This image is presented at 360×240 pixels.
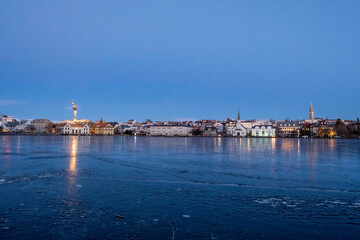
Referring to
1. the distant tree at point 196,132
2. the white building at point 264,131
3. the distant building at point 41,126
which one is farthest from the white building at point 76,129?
the white building at point 264,131

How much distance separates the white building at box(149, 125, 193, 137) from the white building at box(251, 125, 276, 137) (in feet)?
114

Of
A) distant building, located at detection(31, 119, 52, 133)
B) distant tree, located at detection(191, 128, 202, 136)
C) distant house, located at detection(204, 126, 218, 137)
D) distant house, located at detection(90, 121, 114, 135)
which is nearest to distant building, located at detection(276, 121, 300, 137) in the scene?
distant house, located at detection(204, 126, 218, 137)

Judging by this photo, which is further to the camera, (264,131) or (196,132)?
(196,132)

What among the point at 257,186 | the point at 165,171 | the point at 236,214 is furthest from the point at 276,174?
the point at 236,214

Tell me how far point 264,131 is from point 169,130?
47983 mm

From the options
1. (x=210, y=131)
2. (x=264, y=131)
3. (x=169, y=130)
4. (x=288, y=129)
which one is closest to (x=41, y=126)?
(x=169, y=130)

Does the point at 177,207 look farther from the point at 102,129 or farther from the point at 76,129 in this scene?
the point at 76,129

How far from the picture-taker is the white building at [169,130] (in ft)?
522

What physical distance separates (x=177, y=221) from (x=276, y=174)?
842 cm

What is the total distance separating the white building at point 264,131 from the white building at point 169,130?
114ft

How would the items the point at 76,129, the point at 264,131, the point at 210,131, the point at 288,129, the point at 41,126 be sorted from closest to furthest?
the point at 264,131, the point at 288,129, the point at 210,131, the point at 76,129, the point at 41,126

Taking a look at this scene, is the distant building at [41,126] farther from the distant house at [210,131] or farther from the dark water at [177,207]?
the dark water at [177,207]

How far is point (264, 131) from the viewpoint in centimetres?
14338

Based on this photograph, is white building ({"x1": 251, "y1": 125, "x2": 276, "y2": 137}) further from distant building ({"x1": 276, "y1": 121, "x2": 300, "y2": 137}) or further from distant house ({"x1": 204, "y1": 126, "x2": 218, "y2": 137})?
distant house ({"x1": 204, "y1": 126, "x2": 218, "y2": 137})
